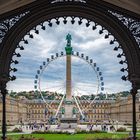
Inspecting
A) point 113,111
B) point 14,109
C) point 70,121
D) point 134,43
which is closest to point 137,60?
point 134,43

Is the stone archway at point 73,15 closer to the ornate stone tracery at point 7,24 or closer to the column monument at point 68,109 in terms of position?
the ornate stone tracery at point 7,24

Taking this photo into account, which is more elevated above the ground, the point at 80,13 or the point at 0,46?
the point at 80,13

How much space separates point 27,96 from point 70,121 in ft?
295

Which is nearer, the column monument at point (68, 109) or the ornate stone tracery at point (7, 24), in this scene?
the ornate stone tracery at point (7, 24)

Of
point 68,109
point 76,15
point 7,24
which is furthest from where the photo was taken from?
point 68,109

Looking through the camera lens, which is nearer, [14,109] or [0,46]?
[0,46]

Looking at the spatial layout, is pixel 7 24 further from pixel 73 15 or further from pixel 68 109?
pixel 68 109

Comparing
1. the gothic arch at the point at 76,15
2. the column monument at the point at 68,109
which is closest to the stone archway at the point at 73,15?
the gothic arch at the point at 76,15

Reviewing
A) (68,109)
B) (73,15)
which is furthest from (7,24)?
(68,109)

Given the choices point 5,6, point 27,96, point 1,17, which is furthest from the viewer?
point 27,96

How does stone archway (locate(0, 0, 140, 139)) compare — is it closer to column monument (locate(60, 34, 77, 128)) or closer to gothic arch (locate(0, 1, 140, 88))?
gothic arch (locate(0, 1, 140, 88))

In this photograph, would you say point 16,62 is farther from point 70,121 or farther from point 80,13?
point 70,121

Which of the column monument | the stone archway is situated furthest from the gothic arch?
the column monument

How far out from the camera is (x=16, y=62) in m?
8.80
